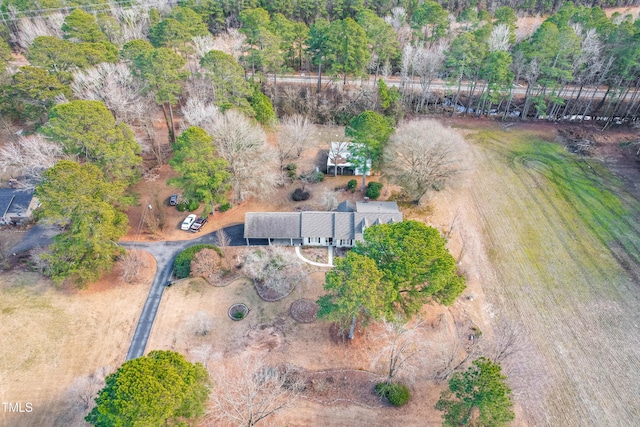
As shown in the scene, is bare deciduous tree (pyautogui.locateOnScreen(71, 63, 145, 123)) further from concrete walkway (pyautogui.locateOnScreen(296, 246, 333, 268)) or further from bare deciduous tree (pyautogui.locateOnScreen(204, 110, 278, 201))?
concrete walkway (pyautogui.locateOnScreen(296, 246, 333, 268))

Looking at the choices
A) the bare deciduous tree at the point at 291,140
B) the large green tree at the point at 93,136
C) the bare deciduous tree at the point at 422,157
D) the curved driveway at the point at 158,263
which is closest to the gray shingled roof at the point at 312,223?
the curved driveway at the point at 158,263

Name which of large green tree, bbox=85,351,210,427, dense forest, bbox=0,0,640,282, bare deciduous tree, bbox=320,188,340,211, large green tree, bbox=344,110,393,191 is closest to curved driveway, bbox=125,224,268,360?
dense forest, bbox=0,0,640,282

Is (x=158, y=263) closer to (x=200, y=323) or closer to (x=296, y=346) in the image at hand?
(x=200, y=323)

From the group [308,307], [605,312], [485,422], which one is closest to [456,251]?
[605,312]

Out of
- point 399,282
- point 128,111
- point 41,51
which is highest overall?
point 41,51

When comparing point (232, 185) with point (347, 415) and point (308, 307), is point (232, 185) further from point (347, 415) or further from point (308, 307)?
point (347, 415)

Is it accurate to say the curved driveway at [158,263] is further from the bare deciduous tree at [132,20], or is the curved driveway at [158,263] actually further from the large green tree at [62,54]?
the bare deciduous tree at [132,20]
